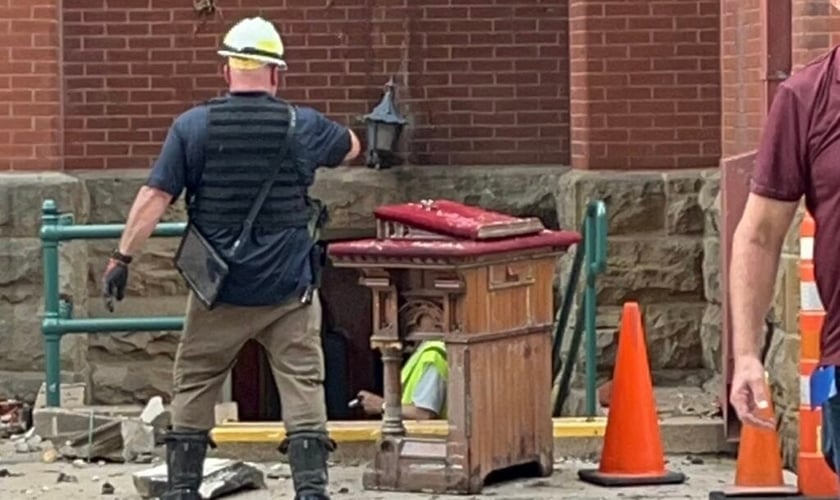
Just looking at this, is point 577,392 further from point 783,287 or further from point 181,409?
point 181,409

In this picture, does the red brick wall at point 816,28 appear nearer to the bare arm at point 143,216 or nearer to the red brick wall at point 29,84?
the bare arm at point 143,216

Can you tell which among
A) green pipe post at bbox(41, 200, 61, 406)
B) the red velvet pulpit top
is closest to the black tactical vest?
the red velvet pulpit top

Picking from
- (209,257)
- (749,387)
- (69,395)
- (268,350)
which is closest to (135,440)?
(69,395)

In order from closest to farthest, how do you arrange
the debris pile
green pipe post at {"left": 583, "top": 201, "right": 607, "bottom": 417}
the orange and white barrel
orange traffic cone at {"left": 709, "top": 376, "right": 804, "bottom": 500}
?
the orange and white barrel
orange traffic cone at {"left": 709, "top": 376, "right": 804, "bottom": 500}
green pipe post at {"left": 583, "top": 201, "right": 607, "bottom": 417}
the debris pile

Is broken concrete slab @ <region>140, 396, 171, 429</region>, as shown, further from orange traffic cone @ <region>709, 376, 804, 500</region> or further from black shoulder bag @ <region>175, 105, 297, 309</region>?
orange traffic cone @ <region>709, 376, 804, 500</region>

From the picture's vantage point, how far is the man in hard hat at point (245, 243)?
7.04 meters

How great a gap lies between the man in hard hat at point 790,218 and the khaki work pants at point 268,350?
2.89 m

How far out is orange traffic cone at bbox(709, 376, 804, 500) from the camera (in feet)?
24.4

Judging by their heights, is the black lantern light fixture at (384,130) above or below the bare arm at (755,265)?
above

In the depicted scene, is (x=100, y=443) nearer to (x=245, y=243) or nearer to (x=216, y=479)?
(x=216, y=479)

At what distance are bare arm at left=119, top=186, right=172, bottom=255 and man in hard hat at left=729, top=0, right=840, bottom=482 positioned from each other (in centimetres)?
305

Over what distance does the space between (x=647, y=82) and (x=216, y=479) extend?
3581 mm

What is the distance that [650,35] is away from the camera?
1018cm

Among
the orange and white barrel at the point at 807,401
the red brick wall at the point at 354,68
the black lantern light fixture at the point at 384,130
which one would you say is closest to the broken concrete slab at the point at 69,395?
the red brick wall at the point at 354,68
